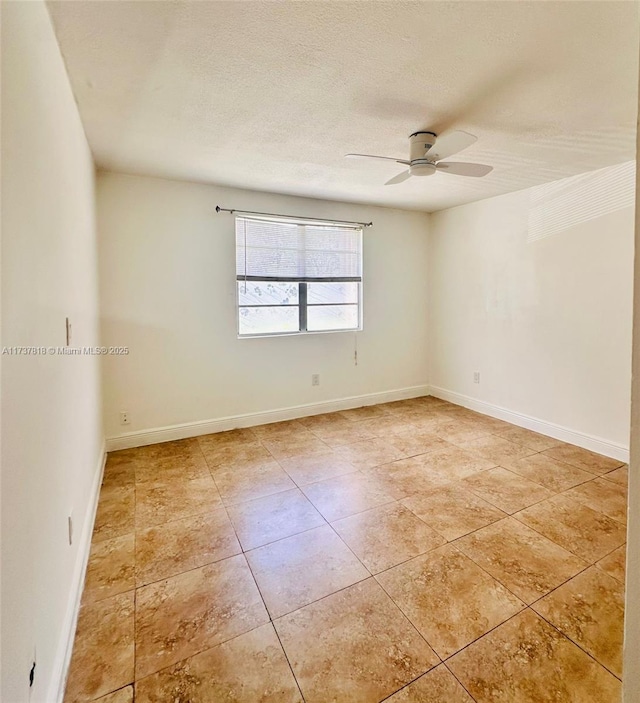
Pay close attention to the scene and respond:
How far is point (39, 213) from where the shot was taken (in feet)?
3.99

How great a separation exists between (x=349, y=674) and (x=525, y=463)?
7.45ft

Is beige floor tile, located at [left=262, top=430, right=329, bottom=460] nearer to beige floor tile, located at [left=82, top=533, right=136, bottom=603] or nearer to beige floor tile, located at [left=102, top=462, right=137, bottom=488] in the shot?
beige floor tile, located at [left=102, top=462, right=137, bottom=488]

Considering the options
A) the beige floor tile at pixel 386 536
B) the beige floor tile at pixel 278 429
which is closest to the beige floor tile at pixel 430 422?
the beige floor tile at pixel 278 429

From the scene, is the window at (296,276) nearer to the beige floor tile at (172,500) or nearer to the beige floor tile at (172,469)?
the beige floor tile at (172,469)

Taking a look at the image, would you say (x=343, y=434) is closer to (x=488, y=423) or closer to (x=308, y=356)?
(x=308, y=356)

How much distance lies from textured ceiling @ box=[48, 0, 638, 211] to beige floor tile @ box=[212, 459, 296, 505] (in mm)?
2385

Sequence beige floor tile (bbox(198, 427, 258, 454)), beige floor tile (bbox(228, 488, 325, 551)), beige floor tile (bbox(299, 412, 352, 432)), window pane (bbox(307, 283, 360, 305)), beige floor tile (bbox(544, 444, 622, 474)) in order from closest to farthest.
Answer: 1. beige floor tile (bbox(228, 488, 325, 551))
2. beige floor tile (bbox(544, 444, 622, 474))
3. beige floor tile (bbox(198, 427, 258, 454))
4. beige floor tile (bbox(299, 412, 352, 432))
5. window pane (bbox(307, 283, 360, 305))

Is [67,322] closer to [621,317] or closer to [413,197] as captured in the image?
[413,197]

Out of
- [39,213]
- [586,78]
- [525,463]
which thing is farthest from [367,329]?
[39,213]

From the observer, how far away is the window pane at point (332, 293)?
405 cm

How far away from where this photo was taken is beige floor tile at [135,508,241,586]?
5.95ft

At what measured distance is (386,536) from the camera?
2041 millimetres

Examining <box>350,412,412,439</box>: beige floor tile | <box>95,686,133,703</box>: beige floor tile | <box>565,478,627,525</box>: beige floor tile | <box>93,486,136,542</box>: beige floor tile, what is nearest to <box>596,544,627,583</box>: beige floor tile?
<box>565,478,627,525</box>: beige floor tile

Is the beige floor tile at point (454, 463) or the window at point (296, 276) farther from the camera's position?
the window at point (296, 276)
